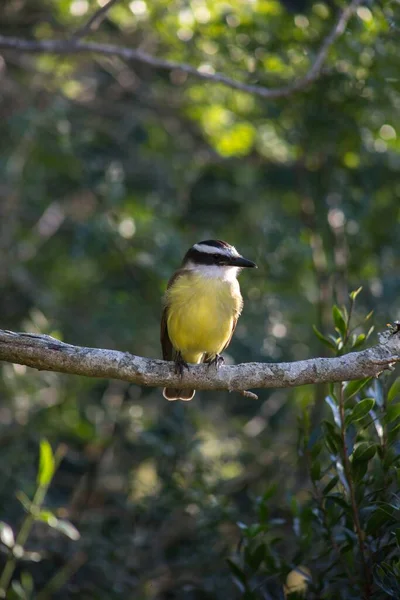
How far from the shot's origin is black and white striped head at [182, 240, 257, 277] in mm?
5441

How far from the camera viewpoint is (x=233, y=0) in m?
7.00

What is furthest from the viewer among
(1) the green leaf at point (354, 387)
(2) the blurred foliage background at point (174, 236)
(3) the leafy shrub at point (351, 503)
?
(2) the blurred foliage background at point (174, 236)

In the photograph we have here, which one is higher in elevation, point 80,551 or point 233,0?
point 233,0

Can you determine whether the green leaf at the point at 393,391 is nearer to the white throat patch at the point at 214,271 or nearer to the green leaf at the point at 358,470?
the green leaf at the point at 358,470

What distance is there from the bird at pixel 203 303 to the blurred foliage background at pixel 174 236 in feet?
3.49

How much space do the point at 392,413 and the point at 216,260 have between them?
196cm

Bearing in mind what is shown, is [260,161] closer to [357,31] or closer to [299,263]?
[299,263]

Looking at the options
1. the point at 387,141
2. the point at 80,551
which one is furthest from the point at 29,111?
the point at 80,551

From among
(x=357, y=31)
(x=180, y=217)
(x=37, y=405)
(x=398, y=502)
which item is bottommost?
(x=37, y=405)

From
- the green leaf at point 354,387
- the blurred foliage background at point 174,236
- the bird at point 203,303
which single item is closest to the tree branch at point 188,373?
the green leaf at point 354,387

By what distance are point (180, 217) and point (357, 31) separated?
2.44m

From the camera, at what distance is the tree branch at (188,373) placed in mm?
3809

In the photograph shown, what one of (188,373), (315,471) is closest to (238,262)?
(188,373)

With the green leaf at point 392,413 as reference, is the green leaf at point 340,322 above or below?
above
